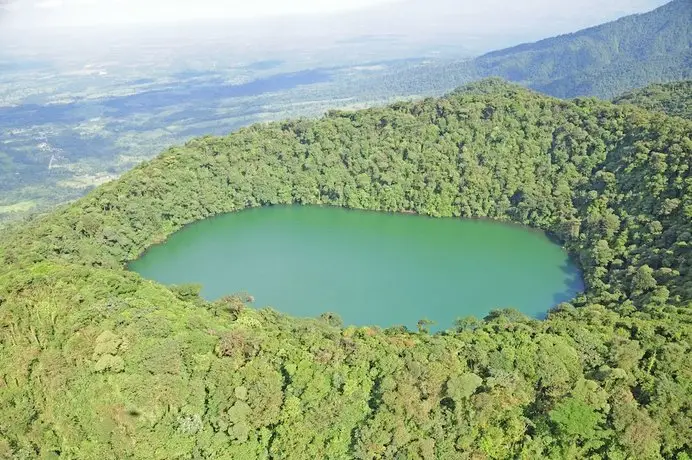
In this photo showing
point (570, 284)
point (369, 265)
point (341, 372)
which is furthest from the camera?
point (369, 265)

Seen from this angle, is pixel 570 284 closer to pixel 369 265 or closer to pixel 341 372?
pixel 369 265

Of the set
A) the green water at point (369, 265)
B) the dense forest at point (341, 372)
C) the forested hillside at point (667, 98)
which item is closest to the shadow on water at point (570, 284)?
the green water at point (369, 265)

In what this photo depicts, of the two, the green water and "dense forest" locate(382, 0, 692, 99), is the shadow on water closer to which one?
the green water

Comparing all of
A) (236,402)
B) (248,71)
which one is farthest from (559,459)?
(248,71)

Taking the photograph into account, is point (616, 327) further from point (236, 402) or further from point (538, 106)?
point (538, 106)

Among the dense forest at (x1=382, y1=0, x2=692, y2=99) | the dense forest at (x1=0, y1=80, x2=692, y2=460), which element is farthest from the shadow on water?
the dense forest at (x1=382, y1=0, x2=692, y2=99)

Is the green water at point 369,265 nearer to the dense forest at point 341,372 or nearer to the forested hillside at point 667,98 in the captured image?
the dense forest at point 341,372

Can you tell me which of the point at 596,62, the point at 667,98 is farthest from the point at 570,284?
the point at 596,62

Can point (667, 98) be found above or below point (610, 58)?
below
